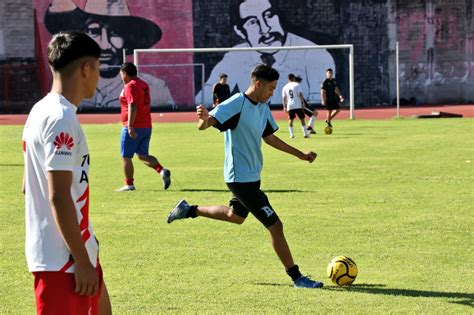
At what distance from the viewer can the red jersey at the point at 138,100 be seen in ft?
51.9

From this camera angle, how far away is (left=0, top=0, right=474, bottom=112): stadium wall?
49438 millimetres

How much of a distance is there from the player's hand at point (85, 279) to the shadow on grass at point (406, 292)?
13.8 ft

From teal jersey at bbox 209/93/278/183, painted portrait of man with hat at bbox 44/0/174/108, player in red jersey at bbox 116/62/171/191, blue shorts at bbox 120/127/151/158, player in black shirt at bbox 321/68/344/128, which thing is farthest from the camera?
painted portrait of man with hat at bbox 44/0/174/108

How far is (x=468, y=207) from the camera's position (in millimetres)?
13336

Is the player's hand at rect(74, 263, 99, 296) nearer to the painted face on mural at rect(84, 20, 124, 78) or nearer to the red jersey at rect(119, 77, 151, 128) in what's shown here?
the red jersey at rect(119, 77, 151, 128)

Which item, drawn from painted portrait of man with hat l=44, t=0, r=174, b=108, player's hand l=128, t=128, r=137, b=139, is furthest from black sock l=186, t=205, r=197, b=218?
painted portrait of man with hat l=44, t=0, r=174, b=108

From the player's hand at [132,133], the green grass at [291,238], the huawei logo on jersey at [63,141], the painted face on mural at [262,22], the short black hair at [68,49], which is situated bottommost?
the green grass at [291,238]

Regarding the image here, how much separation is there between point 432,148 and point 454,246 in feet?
44.7

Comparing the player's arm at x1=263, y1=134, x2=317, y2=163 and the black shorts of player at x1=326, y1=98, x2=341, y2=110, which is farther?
the black shorts of player at x1=326, y1=98, x2=341, y2=110

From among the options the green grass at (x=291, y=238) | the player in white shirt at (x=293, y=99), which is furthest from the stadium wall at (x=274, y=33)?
the green grass at (x=291, y=238)

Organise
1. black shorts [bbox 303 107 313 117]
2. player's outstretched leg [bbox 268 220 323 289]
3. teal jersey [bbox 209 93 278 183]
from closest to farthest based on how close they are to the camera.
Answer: player's outstretched leg [bbox 268 220 323 289] < teal jersey [bbox 209 93 278 183] < black shorts [bbox 303 107 313 117]

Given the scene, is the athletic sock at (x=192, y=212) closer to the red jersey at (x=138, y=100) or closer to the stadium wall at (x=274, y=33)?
the red jersey at (x=138, y=100)

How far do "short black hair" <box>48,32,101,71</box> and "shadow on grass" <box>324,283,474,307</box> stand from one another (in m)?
4.46

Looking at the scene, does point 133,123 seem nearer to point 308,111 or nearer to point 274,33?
point 308,111
